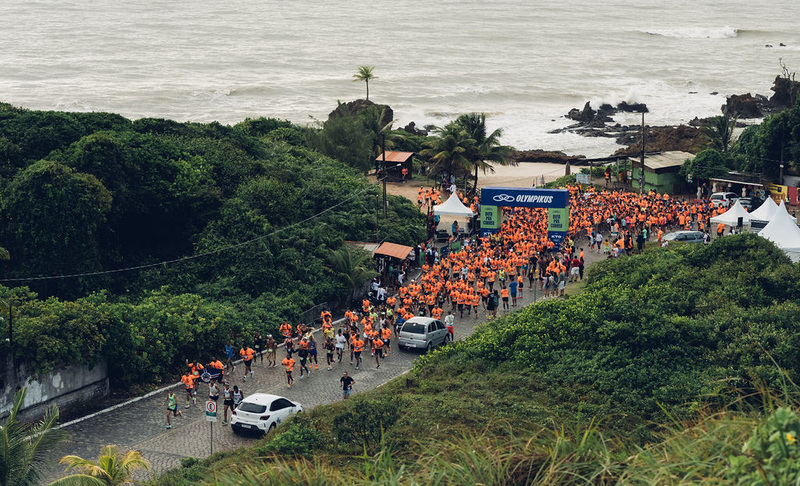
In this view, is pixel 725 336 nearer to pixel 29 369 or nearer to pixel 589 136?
pixel 29 369

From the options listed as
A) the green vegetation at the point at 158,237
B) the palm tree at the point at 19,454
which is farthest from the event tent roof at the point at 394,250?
the palm tree at the point at 19,454

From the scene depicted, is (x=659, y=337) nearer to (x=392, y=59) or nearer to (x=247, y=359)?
(x=247, y=359)

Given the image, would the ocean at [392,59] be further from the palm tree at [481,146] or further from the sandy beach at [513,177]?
the palm tree at [481,146]

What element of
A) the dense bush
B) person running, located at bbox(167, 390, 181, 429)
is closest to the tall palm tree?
the dense bush

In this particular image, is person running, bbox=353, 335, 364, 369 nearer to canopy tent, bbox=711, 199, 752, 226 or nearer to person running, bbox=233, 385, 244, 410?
person running, bbox=233, 385, 244, 410

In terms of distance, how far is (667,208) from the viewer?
131 feet

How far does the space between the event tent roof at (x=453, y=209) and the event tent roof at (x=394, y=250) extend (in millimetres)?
5470

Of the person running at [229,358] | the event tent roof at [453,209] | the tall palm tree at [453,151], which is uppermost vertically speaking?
the tall palm tree at [453,151]

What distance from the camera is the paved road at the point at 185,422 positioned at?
1994cm

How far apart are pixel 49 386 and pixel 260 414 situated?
511cm

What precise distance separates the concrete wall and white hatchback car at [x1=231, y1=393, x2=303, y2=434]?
415cm

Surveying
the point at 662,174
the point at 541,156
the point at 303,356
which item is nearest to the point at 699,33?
the point at 541,156

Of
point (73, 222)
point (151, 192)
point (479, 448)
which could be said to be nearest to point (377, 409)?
point (479, 448)

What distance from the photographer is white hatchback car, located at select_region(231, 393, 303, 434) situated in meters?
20.2
